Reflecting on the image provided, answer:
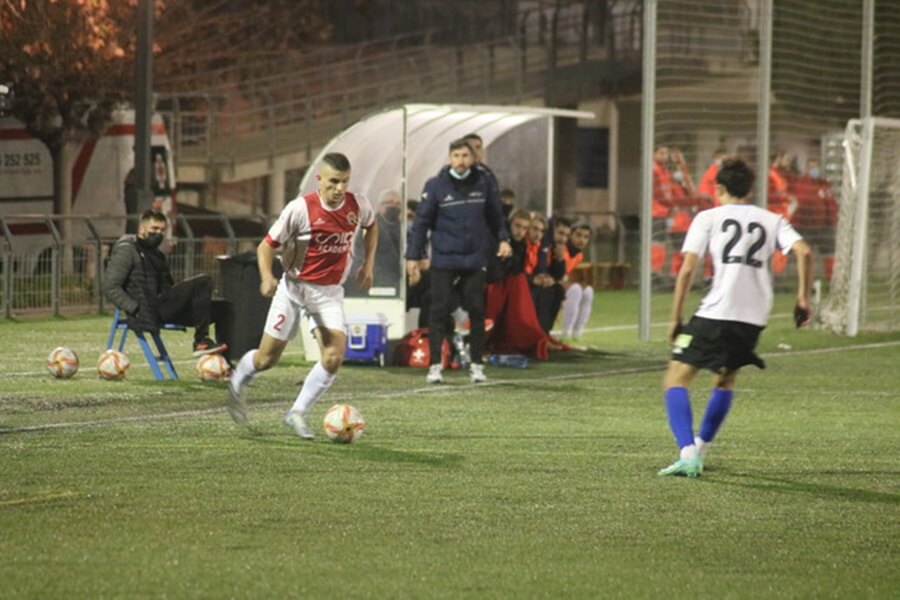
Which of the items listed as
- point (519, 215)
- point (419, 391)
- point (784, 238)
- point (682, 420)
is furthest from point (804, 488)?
point (519, 215)

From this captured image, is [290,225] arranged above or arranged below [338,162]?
below

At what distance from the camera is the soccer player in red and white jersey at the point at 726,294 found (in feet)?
34.7

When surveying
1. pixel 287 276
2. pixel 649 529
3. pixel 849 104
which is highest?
A: pixel 849 104

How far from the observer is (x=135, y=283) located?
16.0 metres

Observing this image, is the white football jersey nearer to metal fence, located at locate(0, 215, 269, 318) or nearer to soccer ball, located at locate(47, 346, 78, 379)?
soccer ball, located at locate(47, 346, 78, 379)

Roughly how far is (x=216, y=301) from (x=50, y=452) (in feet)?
17.6

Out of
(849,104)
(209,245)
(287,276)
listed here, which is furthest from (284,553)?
(849,104)

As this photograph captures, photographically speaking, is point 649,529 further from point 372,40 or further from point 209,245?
point 372,40

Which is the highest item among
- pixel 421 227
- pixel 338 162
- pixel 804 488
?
pixel 338 162

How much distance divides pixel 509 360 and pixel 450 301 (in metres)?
1.91

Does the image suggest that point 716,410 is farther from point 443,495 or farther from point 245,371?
point 245,371

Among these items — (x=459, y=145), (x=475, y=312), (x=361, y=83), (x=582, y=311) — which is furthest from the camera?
(x=361, y=83)

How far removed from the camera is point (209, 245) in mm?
26750

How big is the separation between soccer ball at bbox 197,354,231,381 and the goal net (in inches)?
375
